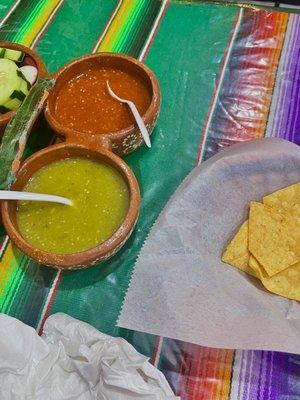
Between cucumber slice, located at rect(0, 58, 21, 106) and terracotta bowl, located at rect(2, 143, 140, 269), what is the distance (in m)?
0.24

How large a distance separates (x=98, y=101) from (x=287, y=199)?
715 mm

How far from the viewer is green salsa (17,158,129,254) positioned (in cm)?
138

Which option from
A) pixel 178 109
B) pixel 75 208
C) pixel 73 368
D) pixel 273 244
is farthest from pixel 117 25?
pixel 73 368

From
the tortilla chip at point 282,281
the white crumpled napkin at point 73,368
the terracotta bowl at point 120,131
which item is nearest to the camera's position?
the white crumpled napkin at point 73,368

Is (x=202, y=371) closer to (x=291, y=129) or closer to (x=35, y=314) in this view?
(x=35, y=314)

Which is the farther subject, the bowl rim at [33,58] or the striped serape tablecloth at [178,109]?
the bowl rim at [33,58]

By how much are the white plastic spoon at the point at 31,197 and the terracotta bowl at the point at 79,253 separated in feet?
0.13

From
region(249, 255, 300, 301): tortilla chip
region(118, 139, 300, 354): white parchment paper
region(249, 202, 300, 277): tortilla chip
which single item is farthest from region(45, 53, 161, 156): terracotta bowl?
region(249, 255, 300, 301): tortilla chip

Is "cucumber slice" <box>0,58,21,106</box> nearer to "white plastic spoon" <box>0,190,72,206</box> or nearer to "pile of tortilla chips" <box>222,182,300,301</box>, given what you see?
"white plastic spoon" <box>0,190,72,206</box>

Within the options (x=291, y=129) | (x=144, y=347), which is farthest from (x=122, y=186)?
(x=291, y=129)

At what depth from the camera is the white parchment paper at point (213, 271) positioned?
1.23m

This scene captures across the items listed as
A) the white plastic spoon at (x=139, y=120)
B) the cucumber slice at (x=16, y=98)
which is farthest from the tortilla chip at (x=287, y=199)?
the cucumber slice at (x=16, y=98)

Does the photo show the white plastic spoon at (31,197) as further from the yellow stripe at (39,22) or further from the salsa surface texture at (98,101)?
the yellow stripe at (39,22)

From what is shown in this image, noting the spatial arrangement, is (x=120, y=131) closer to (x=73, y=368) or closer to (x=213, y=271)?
(x=213, y=271)
